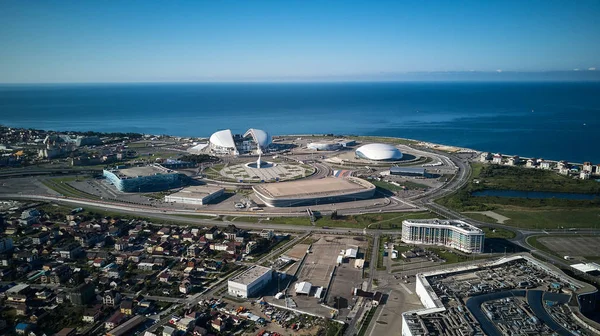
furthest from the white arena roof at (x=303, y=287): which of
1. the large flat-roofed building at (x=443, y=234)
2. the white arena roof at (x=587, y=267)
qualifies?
the white arena roof at (x=587, y=267)

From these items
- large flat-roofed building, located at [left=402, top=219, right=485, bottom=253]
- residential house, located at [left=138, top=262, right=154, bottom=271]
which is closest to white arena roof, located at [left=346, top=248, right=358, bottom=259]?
large flat-roofed building, located at [left=402, top=219, right=485, bottom=253]

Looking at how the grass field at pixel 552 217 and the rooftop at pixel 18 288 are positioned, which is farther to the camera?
the grass field at pixel 552 217

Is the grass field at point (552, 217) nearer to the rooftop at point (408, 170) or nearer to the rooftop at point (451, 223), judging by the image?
the rooftop at point (451, 223)

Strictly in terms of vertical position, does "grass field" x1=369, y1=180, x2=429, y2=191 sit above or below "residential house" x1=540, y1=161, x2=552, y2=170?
below

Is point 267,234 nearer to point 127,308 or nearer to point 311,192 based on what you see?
point 311,192

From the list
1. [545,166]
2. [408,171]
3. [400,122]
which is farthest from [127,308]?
[400,122]

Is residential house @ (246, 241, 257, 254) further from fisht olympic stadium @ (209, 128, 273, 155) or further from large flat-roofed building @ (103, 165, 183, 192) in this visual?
fisht olympic stadium @ (209, 128, 273, 155)

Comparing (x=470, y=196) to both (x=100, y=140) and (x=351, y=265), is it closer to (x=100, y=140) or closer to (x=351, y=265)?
(x=351, y=265)
